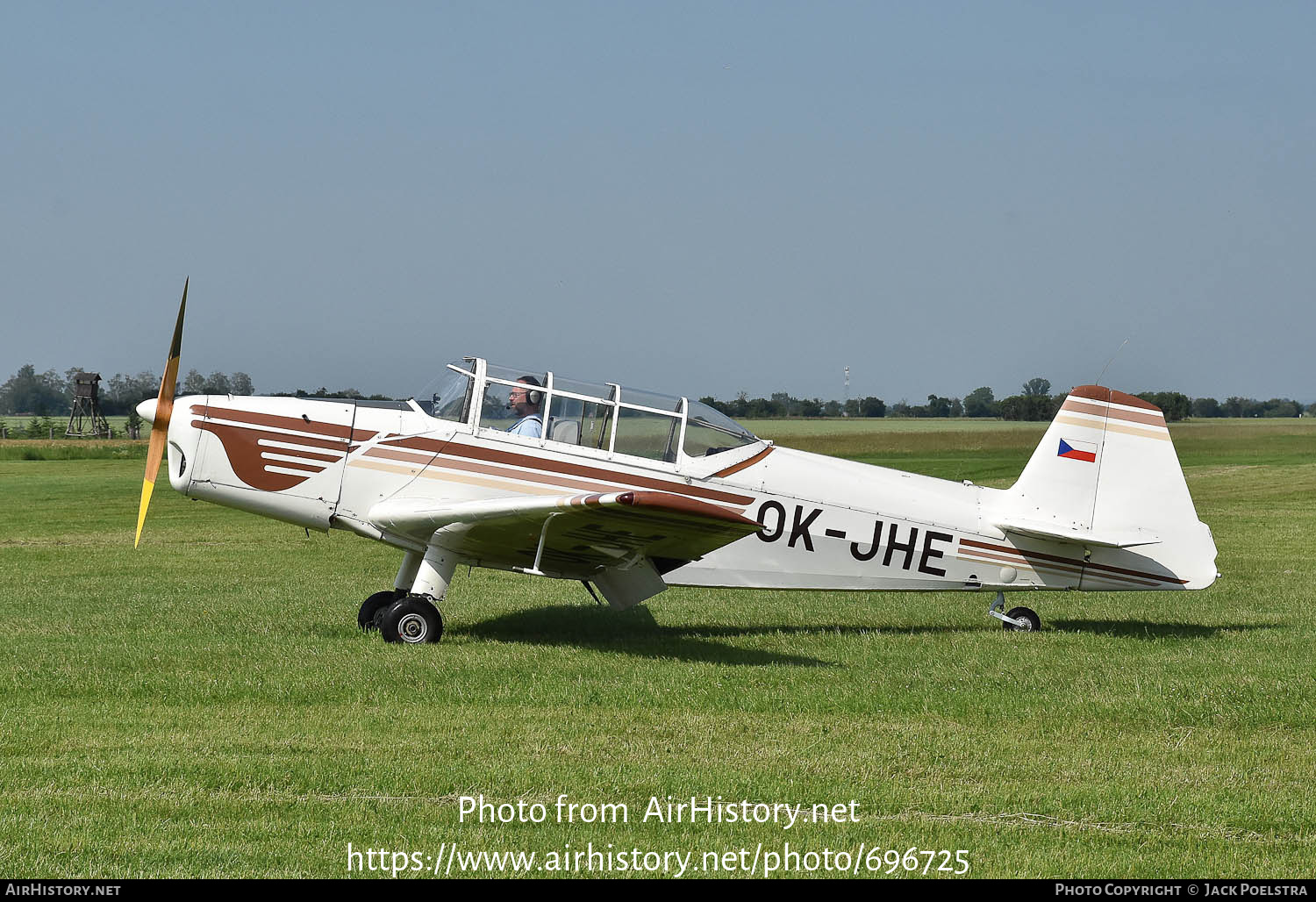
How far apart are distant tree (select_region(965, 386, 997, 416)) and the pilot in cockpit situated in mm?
40433

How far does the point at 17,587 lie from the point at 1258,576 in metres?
13.9

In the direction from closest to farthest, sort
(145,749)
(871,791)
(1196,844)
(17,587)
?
(1196,844)
(871,791)
(145,749)
(17,587)

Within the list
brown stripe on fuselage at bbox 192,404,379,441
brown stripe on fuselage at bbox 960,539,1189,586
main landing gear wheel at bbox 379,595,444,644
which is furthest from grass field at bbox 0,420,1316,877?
brown stripe on fuselage at bbox 192,404,379,441

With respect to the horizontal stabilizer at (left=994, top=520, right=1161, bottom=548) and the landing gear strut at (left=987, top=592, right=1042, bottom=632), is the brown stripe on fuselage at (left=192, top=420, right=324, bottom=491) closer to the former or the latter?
the horizontal stabilizer at (left=994, top=520, right=1161, bottom=548)

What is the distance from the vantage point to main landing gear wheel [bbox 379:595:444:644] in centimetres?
930

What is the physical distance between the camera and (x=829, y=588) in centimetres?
1028

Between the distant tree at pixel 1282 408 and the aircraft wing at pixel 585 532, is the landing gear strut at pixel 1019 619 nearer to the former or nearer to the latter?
the aircraft wing at pixel 585 532

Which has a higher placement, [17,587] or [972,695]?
[972,695]

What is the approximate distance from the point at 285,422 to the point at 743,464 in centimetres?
364

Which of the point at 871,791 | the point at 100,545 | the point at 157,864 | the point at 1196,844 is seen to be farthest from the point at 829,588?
the point at 100,545

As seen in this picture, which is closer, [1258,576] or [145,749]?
[145,749]

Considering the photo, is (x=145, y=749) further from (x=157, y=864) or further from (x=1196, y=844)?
(x=1196, y=844)

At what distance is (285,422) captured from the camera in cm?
945

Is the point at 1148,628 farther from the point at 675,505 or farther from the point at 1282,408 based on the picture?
the point at 1282,408
